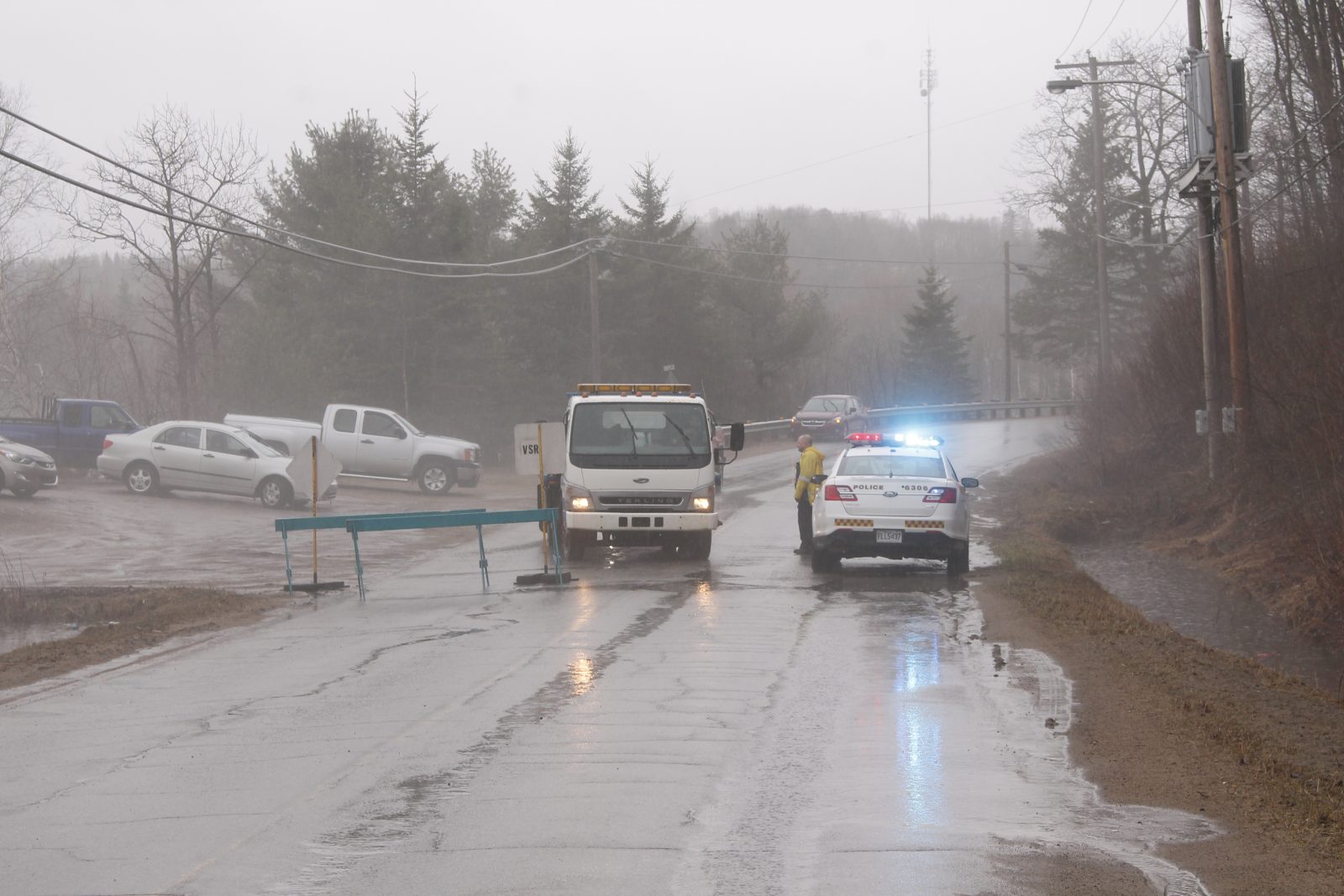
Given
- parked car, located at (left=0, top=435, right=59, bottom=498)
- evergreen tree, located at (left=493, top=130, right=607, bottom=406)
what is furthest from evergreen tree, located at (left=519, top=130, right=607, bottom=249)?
parked car, located at (left=0, top=435, right=59, bottom=498)

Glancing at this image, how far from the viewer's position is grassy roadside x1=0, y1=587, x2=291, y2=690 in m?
12.9

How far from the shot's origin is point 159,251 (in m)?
53.3

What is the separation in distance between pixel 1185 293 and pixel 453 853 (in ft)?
88.9

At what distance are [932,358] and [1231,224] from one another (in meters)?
57.7

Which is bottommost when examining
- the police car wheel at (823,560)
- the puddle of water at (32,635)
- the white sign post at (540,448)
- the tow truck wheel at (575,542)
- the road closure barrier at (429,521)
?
the puddle of water at (32,635)

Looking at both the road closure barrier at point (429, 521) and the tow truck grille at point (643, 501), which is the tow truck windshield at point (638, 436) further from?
the road closure barrier at point (429, 521)

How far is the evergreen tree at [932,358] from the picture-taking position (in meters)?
79.6

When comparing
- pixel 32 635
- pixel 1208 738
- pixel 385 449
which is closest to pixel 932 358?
pixel 385 449

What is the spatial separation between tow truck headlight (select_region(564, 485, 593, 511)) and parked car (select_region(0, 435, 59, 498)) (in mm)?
14951

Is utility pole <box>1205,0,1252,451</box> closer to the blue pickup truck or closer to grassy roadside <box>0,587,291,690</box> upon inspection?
grassy roadside <box>0,587,291,690</box>

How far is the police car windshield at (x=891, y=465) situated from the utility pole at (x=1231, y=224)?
6700mm

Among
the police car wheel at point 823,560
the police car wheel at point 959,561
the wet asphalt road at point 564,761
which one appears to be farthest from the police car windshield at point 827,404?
the wet asphalt road at point 564,761

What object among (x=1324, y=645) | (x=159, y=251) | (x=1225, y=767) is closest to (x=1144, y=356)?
(x=1324, y=645)

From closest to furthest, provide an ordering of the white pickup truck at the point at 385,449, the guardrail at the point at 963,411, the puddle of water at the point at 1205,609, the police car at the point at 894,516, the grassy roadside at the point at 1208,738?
1. the grassy roadside at the point at 1208,738
2. the puddle of water at the point at 1205,609
3. the police car at the point at 894,516
4. the white pickup truck at the point at 385,449
5. the guardrail at the point at 963,411
